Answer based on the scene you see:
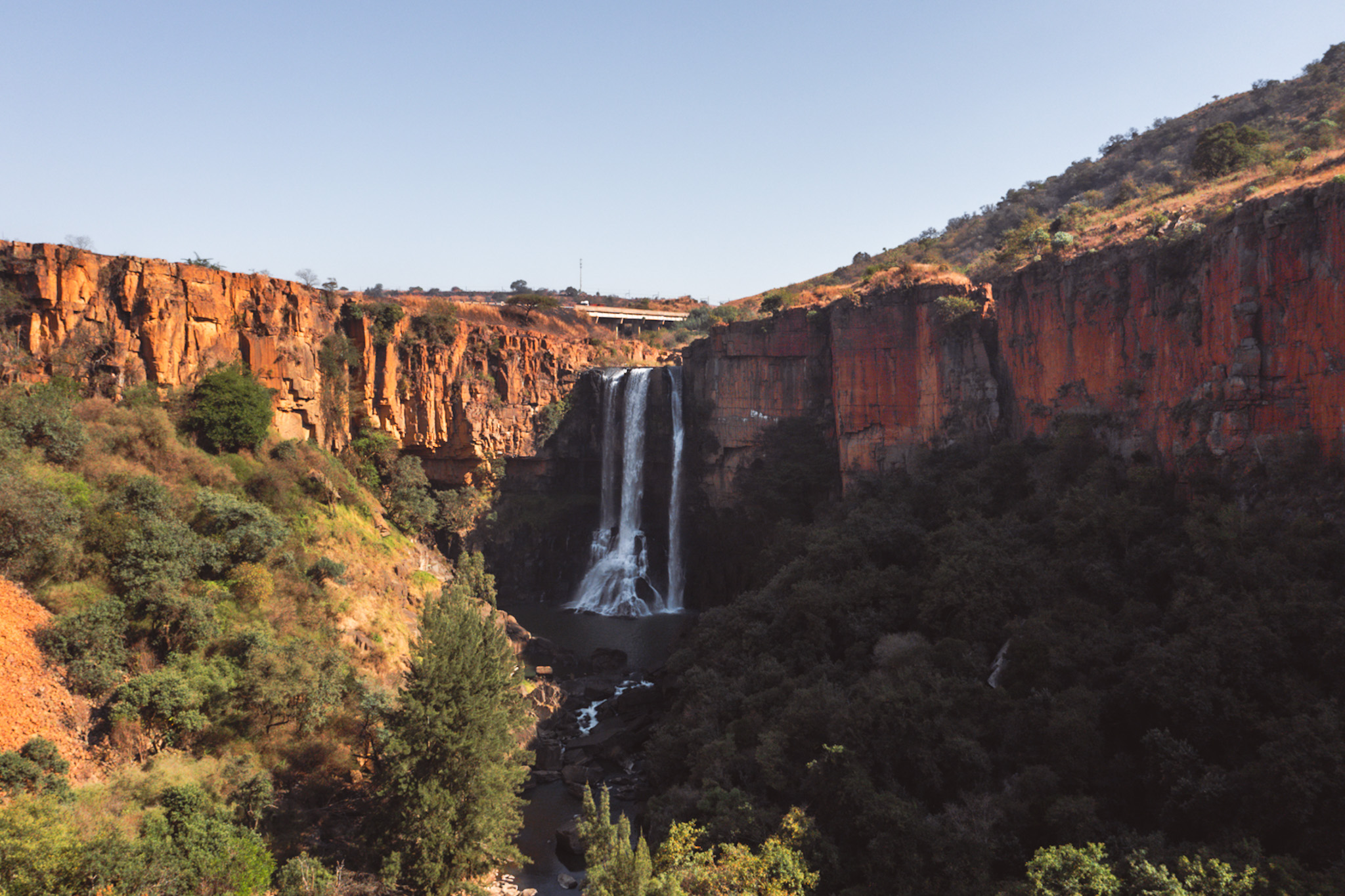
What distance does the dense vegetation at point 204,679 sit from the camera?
590 inches

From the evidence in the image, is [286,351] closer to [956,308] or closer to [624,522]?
[624,522]

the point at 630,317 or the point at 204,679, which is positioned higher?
the point at 630,317

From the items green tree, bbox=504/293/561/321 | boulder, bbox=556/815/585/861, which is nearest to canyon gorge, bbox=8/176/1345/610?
green tree, bbox=504/293/561/321

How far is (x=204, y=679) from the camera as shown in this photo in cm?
1883

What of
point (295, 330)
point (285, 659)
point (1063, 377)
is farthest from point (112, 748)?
point (1063, 377)

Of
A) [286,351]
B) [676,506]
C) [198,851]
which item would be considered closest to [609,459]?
[676,506]

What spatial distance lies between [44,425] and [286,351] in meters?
10.7

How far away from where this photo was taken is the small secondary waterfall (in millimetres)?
44312

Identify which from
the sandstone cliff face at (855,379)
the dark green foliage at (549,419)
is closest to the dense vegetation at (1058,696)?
the sandstone cliff face at (855,379)

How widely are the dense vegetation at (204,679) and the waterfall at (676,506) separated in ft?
66.2

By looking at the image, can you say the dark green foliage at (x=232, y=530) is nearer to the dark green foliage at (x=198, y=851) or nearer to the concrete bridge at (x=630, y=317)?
the dark green foliage at (x=198, y=851)

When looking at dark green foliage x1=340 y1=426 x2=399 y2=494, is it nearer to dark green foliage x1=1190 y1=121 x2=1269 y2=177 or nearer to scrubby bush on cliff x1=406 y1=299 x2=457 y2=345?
scrubby bush on cliff x1=406 y1=299 x2=457 y2=345

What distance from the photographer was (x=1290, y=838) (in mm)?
12961

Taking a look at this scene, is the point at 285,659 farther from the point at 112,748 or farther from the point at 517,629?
the point at 517,629
